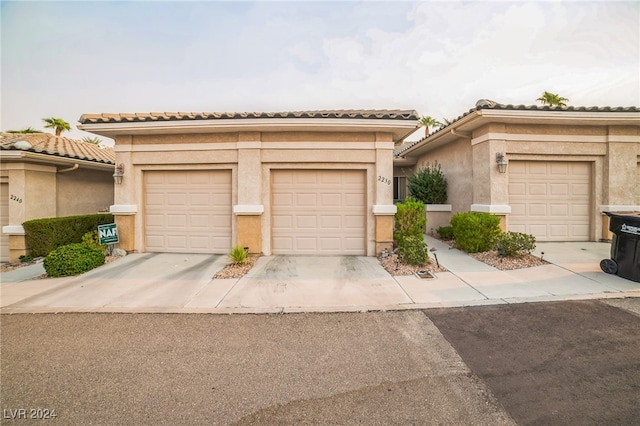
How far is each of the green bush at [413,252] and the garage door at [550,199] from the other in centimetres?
407

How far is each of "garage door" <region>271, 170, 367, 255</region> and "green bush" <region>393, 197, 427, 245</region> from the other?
40.6 inches

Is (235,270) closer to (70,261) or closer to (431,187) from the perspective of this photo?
(70,261)

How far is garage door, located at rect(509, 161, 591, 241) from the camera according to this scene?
8734 millimetres

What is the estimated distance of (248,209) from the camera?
795 cm

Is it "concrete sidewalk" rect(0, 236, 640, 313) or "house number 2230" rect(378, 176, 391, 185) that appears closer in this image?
"concrete sidewalk" rect(0, 236, 640, 313)

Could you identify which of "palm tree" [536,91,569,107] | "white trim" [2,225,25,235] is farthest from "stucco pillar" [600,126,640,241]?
"white trim" [2,225,25,235]

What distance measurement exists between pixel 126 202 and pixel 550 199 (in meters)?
13.6

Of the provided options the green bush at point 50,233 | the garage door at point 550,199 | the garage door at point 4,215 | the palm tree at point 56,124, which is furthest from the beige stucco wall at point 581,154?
the palm tree at point 56,124

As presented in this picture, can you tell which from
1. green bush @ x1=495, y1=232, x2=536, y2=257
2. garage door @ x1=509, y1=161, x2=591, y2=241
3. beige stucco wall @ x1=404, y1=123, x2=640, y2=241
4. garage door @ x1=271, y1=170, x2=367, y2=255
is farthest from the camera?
garage door @ x1=509, y1=161, x2=591, y2=241

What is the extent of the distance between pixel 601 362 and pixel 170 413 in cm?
447

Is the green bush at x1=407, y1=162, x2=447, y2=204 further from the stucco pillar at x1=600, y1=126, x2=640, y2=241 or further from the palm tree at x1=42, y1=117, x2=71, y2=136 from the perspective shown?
the palm tree at x1=42, y1=117, x2=71, y2=136

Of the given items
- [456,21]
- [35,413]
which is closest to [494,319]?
Result: [35,413]

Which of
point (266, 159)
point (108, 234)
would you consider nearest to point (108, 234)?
point (108, 234)

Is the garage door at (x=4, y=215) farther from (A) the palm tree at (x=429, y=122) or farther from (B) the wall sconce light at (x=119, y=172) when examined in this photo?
(A) the palm tree at (x=429, y=122)
